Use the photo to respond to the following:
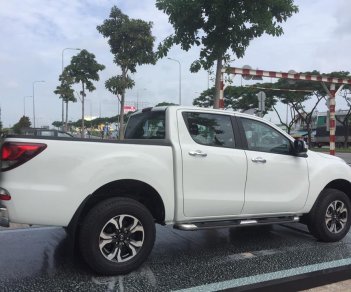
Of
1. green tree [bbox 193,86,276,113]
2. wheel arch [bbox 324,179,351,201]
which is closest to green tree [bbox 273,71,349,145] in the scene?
green tree [bbox 193,86,276,113]

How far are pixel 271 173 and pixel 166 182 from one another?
143 centimetres

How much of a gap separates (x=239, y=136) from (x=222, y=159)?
484mm

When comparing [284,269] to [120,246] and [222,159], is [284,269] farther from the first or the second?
[120,246]

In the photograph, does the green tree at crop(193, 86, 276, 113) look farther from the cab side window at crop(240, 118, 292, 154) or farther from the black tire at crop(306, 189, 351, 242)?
the cab side window at crop(240, 118, 292, 154)

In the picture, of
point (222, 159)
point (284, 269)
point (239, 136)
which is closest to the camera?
point (284, 269)

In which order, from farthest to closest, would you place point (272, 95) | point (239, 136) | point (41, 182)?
1. point (272, 95)
2. point (239, 136)
3. point (41, 182)

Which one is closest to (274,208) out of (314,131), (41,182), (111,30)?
(41,182)

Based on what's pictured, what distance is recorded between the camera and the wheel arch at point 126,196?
4.14 metres

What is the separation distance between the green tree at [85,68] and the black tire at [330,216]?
2641cm

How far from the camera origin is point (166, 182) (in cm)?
446

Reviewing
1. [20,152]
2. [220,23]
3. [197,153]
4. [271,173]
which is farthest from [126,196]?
[220,23]

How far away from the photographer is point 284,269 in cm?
446

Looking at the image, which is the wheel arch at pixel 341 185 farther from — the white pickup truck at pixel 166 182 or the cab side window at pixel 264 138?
the cab side window at pixel 264 138

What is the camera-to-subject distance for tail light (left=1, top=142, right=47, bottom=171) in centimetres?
389
